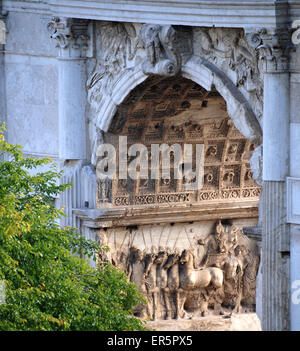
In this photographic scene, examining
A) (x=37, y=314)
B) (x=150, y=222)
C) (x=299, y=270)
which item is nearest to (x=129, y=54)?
(x=150, y=222)

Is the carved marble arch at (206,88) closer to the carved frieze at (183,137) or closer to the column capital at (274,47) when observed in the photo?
the carved frieze at (183,137)

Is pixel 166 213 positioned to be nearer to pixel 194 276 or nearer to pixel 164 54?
pixel 194 276

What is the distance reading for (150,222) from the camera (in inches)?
1155

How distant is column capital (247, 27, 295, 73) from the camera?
23125mm

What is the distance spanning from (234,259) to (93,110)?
406 centimetres

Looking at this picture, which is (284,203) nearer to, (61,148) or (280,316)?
(280,316)

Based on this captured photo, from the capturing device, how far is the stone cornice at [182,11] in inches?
914

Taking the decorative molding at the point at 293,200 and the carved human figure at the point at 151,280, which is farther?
the carved human figure at the point at 151,280

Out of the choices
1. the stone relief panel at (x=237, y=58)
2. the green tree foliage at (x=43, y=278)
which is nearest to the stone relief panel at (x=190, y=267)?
the stone relief panel at (x=237, y=58)

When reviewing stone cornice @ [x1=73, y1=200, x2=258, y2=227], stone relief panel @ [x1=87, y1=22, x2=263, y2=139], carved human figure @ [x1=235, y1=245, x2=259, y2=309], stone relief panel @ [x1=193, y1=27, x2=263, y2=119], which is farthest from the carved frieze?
stone relief panel @ [x1=193, y1=27, x2=263, y2=119]

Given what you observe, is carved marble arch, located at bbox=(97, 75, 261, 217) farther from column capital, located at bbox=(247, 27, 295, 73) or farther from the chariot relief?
column capital, located at bbox=(247, 27, 295, 73)

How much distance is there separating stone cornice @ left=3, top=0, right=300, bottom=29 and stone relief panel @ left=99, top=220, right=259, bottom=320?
13.3ft

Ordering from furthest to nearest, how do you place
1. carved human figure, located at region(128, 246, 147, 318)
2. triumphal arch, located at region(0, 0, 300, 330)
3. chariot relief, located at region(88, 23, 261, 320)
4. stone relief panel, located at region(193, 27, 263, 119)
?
carved human figure, located at region(128, 246, 147, 318) → chariot relief, located at region(88, 23, 261, 320) → stone relief panel, located at region(193, 27, 263, 119) → triumphal arch, located at region(0, 0, 300, 330)

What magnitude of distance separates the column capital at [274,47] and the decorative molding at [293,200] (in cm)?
148
